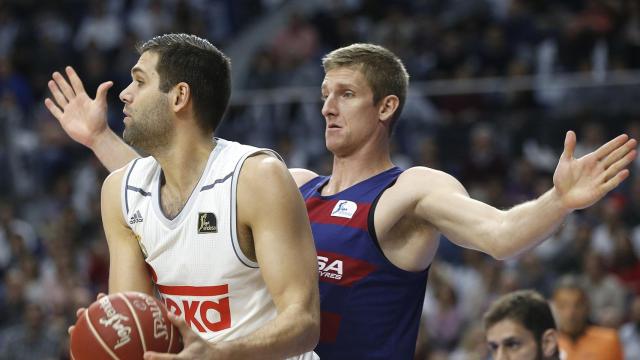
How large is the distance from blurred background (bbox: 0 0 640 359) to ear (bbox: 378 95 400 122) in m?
4.45

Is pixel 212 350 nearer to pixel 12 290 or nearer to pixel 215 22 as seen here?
pixel 12 290

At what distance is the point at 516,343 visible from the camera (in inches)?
238

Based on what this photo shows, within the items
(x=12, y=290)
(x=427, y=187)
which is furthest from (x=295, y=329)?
(x=12, y=290)

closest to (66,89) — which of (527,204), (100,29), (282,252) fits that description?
(282,252)

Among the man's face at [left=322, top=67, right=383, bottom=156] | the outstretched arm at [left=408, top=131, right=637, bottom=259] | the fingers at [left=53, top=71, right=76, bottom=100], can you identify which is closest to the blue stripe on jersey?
the outstretched arm at [left=408, top=131, right=637, bottom=259]

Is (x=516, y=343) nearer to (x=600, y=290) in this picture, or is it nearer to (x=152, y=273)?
(x=152, y=273)

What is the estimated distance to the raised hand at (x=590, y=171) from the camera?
418 centimetres

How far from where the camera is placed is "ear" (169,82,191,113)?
4.49 meters

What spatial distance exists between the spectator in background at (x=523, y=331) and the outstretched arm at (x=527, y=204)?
4.31ft

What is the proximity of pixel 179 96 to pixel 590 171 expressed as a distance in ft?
5.37

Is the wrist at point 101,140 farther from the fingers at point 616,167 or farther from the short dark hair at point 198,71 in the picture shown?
the fingers at point 616,167

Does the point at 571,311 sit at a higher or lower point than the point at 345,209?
lower

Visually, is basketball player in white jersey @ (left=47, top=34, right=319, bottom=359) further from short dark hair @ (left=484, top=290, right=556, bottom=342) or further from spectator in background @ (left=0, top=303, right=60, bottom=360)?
spectator in background @ (left=0, top=303, right=60, bottom=360)

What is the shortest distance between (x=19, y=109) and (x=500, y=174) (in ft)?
23.0
